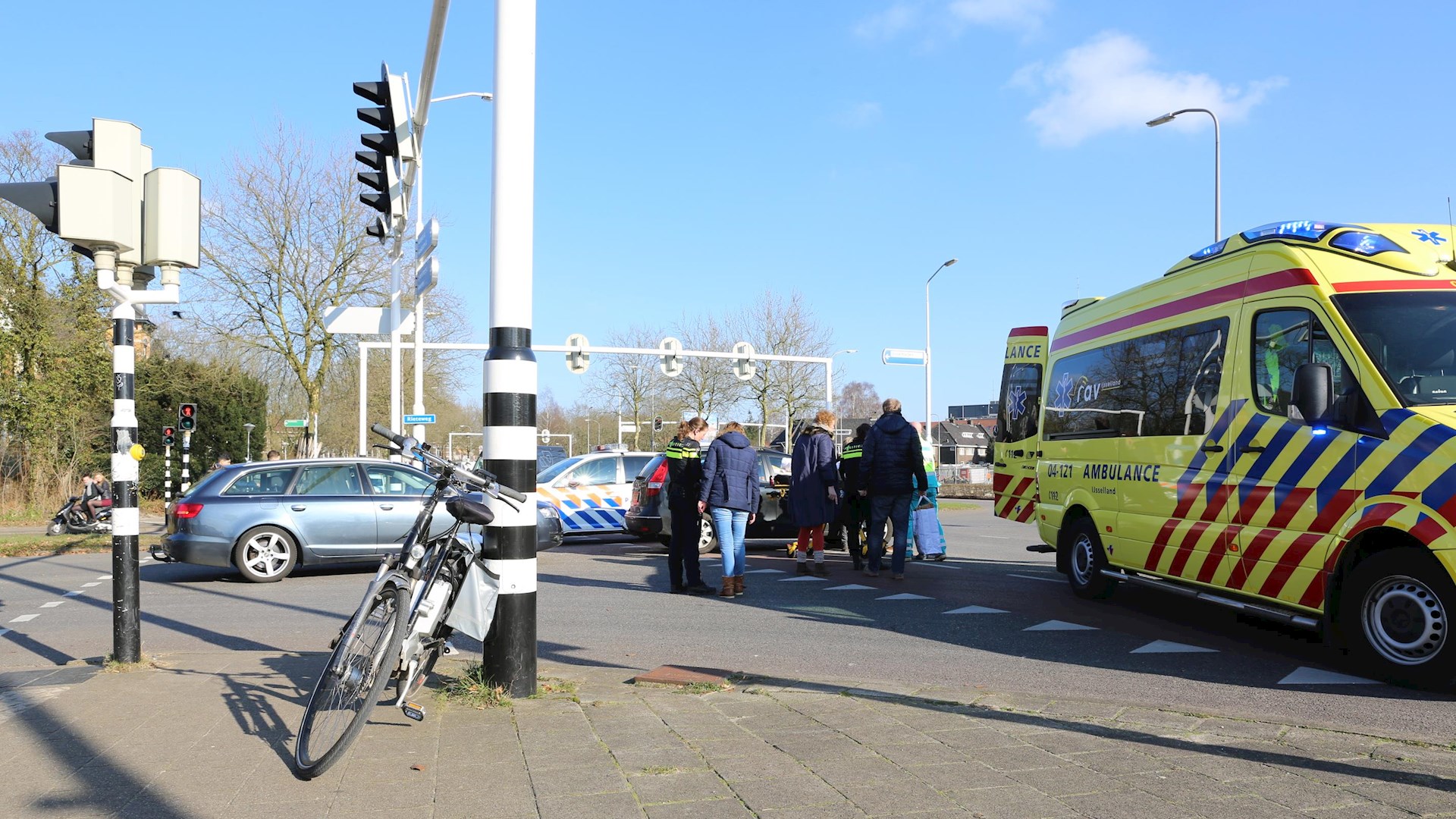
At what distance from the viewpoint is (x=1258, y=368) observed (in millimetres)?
7293

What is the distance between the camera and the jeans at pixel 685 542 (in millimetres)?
10562

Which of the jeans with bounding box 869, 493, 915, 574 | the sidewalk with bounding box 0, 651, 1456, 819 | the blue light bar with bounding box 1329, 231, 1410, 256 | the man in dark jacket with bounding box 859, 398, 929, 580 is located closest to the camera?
the sidewalk with bounding box 0, 651, 1456, 819

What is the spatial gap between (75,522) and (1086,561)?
20.1 m

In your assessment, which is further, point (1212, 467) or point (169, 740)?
point (1212, 467)

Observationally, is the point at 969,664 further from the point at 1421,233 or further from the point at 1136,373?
the point at 1421,233

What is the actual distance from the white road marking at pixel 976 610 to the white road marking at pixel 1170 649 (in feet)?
5.87

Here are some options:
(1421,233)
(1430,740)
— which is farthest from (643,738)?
(1421,233)

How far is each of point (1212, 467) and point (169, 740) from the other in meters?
6.72

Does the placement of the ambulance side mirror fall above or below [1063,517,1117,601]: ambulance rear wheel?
above

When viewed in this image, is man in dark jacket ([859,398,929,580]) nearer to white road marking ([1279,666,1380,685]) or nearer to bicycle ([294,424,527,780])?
white road marking ([1279,666,1380,685])

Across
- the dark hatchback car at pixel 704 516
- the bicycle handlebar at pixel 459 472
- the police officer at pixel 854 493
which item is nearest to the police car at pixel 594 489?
the dark hatchback car at pixel 704 516

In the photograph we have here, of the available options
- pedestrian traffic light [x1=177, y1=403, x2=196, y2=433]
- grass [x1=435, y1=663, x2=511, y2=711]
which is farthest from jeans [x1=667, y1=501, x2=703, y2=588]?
pedestrian traffic light [x1=177, y1=403, x2=196, y2=433]

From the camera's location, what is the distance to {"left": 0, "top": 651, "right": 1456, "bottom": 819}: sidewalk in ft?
12.4

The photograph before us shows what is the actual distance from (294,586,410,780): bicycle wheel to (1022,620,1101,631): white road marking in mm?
5471
